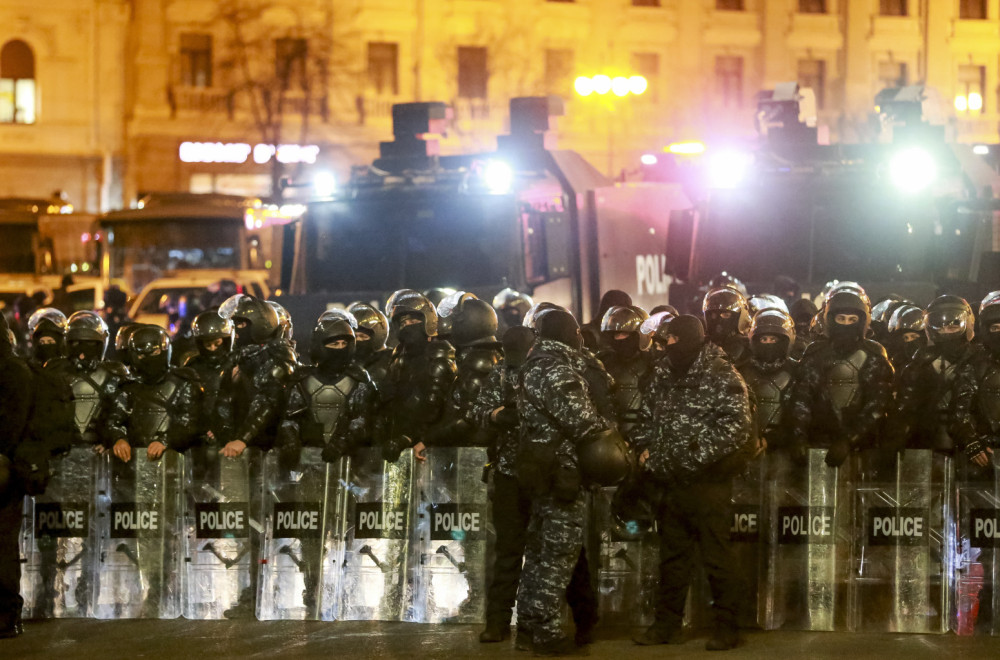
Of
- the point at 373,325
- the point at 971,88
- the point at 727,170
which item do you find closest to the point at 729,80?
the point at 971,88

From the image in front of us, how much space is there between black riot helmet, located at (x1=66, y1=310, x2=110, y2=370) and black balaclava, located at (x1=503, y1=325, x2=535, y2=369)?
3.18m

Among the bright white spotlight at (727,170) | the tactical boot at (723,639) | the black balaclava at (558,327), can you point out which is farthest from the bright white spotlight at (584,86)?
the tactical boot at (723,639)

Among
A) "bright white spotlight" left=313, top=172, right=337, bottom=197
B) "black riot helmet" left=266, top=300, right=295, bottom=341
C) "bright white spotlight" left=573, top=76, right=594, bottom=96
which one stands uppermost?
"bright white spotlight" left=573, top=76, right=594, bottom=96

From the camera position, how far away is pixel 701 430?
8.21 metres

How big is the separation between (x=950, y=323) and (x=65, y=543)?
5.54 metres

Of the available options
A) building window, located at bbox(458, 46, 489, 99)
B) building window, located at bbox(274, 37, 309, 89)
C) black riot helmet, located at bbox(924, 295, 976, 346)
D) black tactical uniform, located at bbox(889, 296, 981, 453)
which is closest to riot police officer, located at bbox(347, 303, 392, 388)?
black tactical uniform, located at bbox(889, 296, 981, 453)

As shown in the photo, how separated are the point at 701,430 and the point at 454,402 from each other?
1.72 metres

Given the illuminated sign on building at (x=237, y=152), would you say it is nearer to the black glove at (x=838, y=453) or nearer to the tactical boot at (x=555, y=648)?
the black glove at (x=838, y=453)

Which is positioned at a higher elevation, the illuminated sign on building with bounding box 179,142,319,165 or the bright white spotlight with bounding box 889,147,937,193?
Result: the illuminated sign on building with bounding box 179,142,319,165

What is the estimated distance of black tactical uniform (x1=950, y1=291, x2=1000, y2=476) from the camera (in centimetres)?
871

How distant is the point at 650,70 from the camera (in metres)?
46.4

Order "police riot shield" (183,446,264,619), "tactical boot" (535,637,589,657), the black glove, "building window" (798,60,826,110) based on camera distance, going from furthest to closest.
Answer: "building window" (798,60,826,110) → "police riot shield" (183,446,264,619) → the black glove → "tactical boot" (535,637,589,657)

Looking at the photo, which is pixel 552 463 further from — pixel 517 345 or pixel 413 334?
pixel 413 334

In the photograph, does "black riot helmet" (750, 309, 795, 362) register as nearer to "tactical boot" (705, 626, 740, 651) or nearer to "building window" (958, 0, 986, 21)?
"tactical boot" (705, 626, 740, 651)
